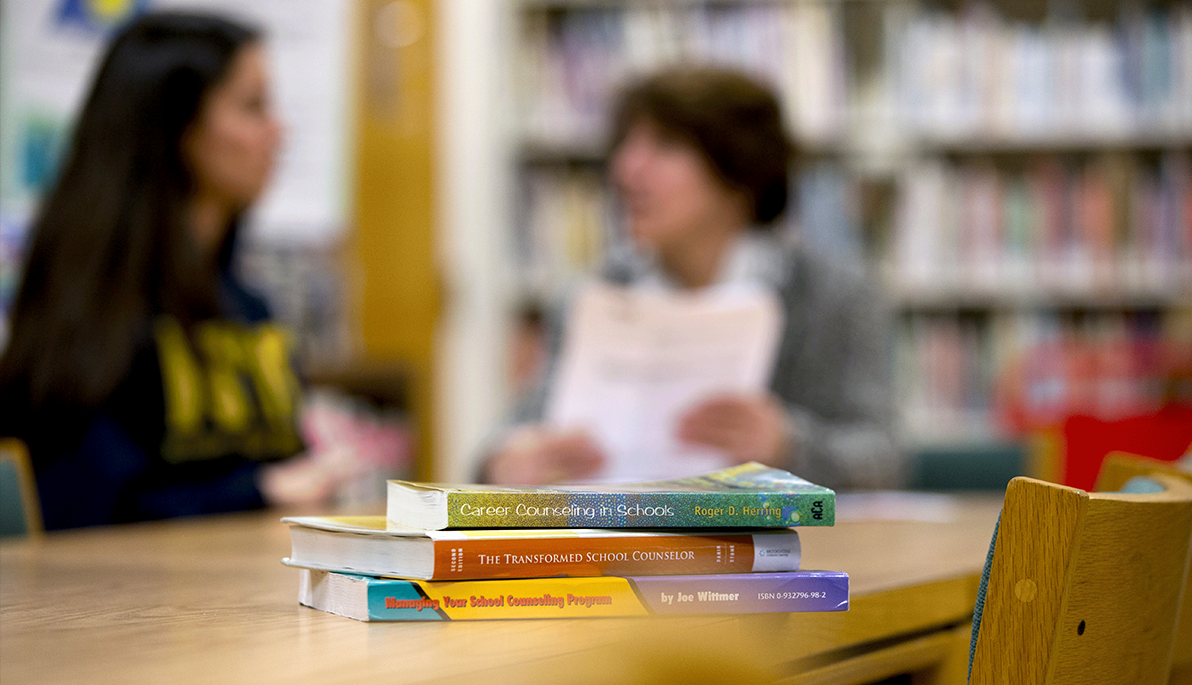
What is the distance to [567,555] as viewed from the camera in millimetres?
587

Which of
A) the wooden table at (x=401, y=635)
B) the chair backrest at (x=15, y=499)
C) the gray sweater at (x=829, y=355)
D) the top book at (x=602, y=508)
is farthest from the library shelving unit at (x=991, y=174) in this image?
the top book at (x=602, y=508)

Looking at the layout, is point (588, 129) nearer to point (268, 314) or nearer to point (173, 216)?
point (268, 314)

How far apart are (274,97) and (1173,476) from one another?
2.57m

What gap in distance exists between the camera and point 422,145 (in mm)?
3312

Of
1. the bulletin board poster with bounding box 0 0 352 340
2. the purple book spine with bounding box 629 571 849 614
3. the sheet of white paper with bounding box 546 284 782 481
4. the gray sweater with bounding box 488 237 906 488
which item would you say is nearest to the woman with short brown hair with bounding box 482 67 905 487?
the gray sweater with bounding box 488 237 906 488

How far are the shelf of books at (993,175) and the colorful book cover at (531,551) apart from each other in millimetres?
2299

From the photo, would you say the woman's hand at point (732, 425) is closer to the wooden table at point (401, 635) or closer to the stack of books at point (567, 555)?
the wooden table at point (401, 635)

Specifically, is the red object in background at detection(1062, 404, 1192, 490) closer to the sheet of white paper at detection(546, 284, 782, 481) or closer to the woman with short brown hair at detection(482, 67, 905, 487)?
the woman with short brown hair at detection(482, 67, 905, 487)

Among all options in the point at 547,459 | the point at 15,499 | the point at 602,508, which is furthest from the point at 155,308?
the point at 602,508

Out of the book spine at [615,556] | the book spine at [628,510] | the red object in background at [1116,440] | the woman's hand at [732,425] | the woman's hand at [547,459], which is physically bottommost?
the red object in background at [1116,440]

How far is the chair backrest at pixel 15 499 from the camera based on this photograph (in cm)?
120

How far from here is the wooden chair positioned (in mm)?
747

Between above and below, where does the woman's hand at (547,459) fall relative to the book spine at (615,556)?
below

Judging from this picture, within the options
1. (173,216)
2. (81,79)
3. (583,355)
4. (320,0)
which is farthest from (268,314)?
(320,0)
